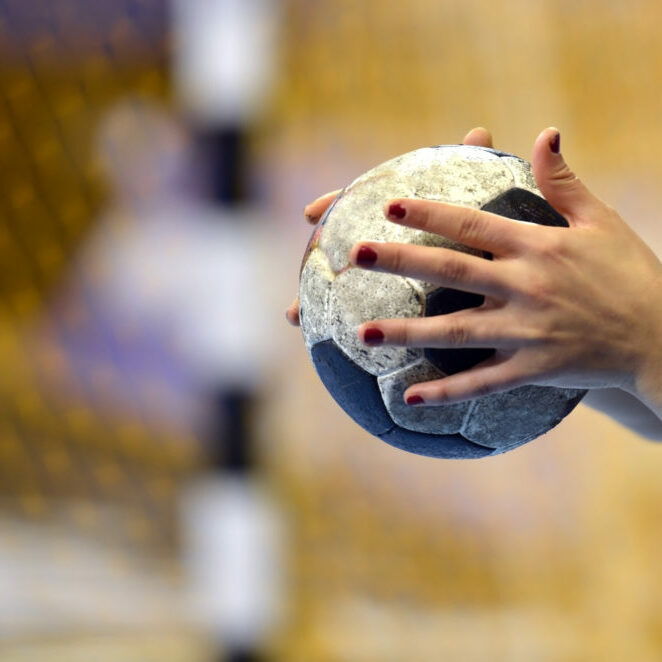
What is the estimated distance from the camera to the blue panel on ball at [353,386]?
1151mm

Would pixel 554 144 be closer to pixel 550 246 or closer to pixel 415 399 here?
pixel 550 246

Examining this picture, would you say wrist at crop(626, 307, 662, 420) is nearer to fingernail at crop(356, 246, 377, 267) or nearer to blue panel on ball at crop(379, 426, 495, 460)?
blue panel on ball at crop(379, 426, 495, 460)

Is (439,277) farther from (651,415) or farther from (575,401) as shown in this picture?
(651,415)

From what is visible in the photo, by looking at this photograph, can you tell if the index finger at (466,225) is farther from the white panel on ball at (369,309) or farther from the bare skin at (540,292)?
the white panel on ball at (369,309)

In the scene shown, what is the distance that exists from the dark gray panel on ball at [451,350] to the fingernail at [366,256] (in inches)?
6.1

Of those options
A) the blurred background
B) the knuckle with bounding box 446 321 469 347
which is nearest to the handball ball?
the knuckle with bounding box 446 321 469 347

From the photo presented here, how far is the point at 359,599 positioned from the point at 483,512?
639mm

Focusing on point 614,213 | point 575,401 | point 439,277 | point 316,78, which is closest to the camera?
point 439,277

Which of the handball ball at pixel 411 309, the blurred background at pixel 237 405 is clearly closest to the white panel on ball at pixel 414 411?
the handball ball at pixel 411 309

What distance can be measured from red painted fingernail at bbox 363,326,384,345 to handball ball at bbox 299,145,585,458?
0.12m

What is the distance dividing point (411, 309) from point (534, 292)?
0.18 metres

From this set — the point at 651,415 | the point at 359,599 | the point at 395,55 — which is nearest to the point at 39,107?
the point at 395,55

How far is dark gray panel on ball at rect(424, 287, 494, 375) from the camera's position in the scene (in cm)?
105

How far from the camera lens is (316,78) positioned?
13.5 ft
